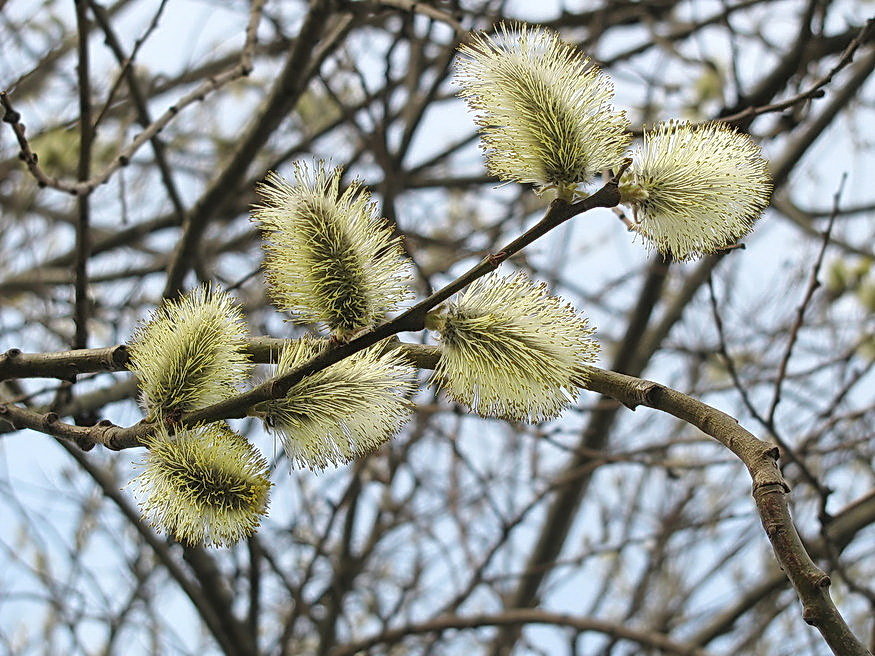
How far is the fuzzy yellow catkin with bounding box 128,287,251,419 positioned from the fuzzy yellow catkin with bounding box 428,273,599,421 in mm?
356

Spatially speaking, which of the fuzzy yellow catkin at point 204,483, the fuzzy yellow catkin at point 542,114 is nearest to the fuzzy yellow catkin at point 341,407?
the fuzzy yellow catkin at point 204,483

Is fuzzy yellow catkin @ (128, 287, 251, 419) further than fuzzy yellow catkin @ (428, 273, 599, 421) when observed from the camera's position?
Yes

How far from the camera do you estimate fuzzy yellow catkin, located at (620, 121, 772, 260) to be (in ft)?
4.55

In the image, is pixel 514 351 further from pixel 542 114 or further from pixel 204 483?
pixel 204 483

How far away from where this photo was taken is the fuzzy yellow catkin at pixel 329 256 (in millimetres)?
1357

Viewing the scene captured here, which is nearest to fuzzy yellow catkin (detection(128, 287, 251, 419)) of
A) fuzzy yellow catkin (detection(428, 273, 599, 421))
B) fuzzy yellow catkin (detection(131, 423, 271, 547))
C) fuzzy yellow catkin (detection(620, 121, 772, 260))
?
fuzzy yellow catkin (detection(131, 423, 271, 547))

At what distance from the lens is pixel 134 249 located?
4.90 meters

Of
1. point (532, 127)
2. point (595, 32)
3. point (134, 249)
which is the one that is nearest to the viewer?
point (532, 127)

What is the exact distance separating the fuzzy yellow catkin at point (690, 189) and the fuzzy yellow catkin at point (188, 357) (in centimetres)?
68

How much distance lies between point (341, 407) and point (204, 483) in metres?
0.25

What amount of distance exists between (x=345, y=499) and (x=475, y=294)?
2.52 meters

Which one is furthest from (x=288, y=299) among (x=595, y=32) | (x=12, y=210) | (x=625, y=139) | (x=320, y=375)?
(x=12, y=210)

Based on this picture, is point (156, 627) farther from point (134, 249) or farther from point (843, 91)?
point (843, 91)

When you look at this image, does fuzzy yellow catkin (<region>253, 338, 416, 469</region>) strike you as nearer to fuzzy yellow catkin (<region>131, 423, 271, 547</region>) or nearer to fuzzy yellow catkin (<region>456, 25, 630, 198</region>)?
fuzzy yellow catkin (<region>131, 423, 271, 547</region>)
